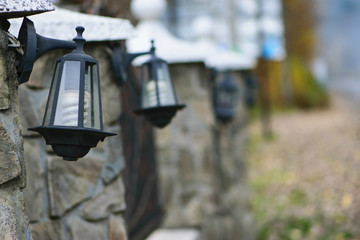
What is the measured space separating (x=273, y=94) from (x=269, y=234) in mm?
10373

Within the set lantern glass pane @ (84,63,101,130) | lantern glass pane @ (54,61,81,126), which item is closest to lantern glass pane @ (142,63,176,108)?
lantern glass pane @ (84,63,101,130)

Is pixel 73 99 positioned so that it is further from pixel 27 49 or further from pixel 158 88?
pixel 158 88

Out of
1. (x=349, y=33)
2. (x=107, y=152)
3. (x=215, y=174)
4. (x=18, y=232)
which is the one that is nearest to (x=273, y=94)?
(x=215, y=174)

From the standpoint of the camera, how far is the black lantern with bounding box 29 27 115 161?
185 centimetres

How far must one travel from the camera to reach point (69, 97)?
1883mm

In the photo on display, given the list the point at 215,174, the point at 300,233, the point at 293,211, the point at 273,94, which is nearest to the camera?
the point at 215,174

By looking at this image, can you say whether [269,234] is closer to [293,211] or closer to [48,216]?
[293,211]

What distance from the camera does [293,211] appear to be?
7316 mm

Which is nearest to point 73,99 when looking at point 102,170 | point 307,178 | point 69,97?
point 69,97

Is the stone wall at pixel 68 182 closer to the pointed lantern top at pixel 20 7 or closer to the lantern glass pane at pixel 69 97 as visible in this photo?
the lantern glass pane at pixel 69 97

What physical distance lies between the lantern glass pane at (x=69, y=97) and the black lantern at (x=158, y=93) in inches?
39.1

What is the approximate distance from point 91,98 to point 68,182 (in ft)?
2.19

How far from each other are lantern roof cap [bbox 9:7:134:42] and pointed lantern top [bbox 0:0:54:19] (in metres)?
0.61

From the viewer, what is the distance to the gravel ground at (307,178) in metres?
6.51
